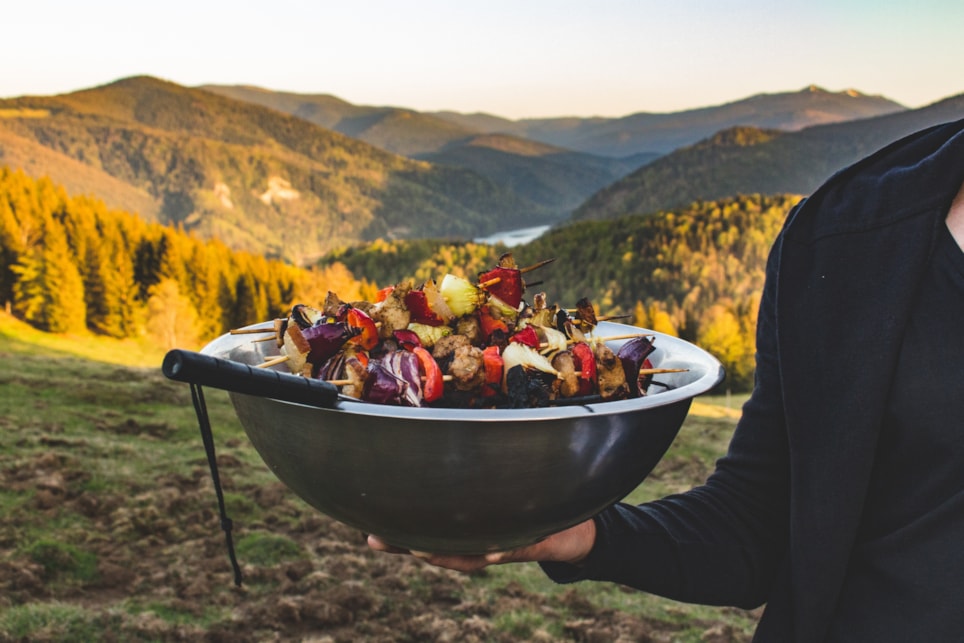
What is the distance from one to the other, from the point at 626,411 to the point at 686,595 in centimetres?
94

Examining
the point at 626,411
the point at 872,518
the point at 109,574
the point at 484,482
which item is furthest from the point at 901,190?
the point at 109,574

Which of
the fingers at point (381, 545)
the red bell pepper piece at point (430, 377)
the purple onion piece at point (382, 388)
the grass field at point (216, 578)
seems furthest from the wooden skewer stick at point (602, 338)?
the grass field at point (216, 578)

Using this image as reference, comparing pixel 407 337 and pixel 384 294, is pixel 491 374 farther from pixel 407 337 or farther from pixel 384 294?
pixel 384 294

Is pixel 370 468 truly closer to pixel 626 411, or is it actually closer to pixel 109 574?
pixel 626 411

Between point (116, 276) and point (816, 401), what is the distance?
Result: 5766 centimetres

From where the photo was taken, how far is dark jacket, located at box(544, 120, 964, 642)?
1.49 metres

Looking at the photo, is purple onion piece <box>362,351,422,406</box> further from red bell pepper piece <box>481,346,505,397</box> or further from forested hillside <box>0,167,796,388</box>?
forested hillside <box>0,167,796,388</box>

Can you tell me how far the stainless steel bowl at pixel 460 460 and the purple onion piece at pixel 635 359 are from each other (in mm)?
162

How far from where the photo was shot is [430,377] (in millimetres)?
1428

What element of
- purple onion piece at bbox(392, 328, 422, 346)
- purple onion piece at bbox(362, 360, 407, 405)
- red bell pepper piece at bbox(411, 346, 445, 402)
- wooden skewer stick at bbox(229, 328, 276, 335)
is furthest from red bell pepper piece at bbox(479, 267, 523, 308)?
wooden skewer stick at bbox(229, 328, 276, 335)

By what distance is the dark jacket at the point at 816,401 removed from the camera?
4.88 feet

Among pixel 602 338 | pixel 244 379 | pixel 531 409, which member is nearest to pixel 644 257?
pixel 602 338

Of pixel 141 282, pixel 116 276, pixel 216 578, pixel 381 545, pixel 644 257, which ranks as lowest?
pixel 644 257

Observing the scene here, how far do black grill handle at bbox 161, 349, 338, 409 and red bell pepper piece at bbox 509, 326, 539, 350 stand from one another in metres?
0.55
